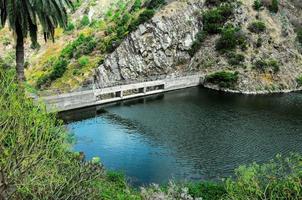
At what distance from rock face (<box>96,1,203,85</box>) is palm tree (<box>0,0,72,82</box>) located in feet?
156

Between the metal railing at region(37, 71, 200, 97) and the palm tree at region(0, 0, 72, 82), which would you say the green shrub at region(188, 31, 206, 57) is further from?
the palm tree at region(0, 0, 72, 82)

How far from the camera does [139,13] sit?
108 metres

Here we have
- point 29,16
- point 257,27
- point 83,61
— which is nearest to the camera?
point 29,16

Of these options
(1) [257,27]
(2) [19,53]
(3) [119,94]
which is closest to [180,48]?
(1) [257,27]

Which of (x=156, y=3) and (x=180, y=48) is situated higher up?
(x=156, y=3)

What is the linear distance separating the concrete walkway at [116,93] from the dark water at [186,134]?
8.21 ft

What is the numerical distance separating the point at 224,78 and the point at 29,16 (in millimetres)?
60644

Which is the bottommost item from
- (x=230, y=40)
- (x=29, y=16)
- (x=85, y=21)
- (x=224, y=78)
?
(x=224, y=78)

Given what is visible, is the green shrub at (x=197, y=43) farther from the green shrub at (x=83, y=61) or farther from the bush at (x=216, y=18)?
the green shrub at (x=83, y=61)

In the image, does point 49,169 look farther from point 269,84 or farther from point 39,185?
point 269,84

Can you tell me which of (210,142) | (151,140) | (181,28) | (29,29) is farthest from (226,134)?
(181,28)

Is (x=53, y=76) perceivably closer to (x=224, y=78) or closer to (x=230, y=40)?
(x=224, y=78)

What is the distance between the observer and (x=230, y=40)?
106 meters

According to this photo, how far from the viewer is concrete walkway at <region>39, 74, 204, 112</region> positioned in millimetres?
77000
